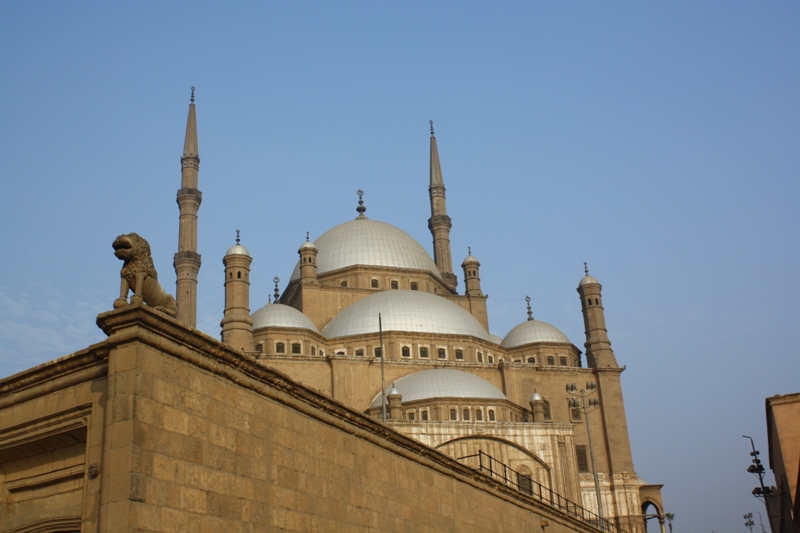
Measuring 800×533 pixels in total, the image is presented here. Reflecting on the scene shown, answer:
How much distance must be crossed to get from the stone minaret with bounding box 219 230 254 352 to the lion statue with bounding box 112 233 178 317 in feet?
82.8

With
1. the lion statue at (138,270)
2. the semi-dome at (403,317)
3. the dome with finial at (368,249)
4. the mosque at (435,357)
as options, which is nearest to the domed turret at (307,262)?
the mosque at (435,357)

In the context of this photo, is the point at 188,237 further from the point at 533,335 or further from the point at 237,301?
the point at 533,335

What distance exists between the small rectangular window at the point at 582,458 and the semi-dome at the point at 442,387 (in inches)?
231

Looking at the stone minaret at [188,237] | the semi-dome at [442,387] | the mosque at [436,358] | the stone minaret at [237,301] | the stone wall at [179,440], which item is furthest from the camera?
the stone minaret at [188,237]

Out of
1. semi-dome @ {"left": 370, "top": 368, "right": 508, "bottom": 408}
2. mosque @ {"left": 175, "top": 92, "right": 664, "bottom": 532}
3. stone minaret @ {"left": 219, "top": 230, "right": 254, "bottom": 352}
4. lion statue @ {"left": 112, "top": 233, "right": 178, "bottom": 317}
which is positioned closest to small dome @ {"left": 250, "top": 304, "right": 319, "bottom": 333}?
mosque @ {"left": 175, "top": 92, "right": 664, "bottom": 532}

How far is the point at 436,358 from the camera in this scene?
36.3m

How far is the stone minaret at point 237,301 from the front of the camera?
33.2 m

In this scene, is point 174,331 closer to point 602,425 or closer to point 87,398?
point 87,398

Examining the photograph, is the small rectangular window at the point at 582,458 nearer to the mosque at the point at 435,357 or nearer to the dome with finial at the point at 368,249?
the mosque at the point at 435,357

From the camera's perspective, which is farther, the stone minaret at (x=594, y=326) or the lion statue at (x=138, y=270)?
the stone minaret at (x=594, y=326)

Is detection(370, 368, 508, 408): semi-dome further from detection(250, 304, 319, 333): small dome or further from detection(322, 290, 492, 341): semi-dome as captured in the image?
detection(250, 304, 319, 333): small dome

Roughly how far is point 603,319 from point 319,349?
14260 mm

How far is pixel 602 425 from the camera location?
37.2m

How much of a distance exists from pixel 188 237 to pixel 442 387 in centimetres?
1536
